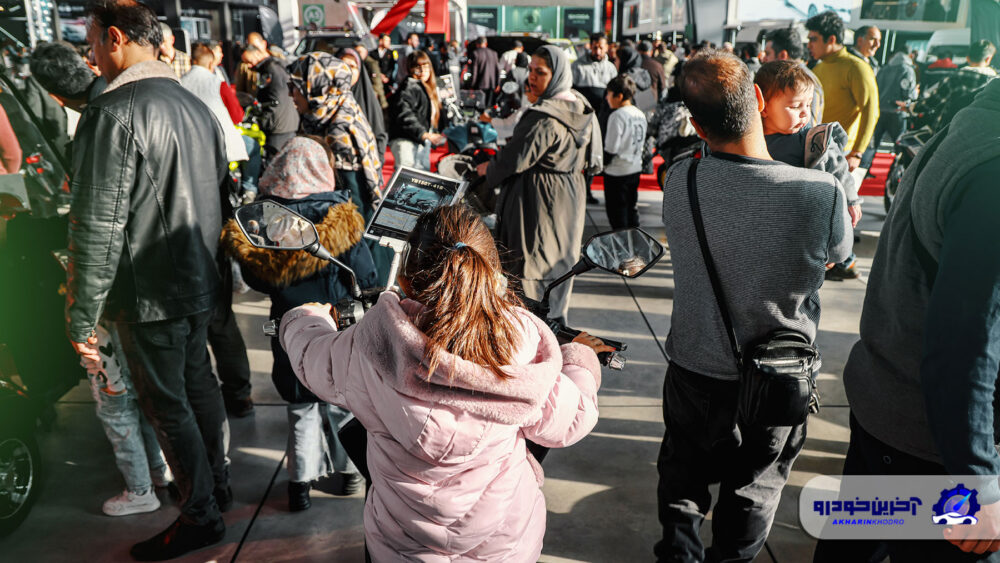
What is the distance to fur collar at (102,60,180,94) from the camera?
244 centimetres

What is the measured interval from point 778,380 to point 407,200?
1169 mm

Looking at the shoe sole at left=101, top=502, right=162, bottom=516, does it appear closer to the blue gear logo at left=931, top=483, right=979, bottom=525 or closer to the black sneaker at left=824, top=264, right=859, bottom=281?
the blue gear logo at left=931, top=483, right=979, bottom=525

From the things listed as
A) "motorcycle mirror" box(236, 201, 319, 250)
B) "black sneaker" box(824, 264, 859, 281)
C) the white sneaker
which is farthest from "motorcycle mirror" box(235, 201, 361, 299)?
"black sneaker" box(824, 264, 859, 281)

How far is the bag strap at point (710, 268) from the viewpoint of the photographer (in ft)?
6.86

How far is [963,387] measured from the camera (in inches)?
55.3

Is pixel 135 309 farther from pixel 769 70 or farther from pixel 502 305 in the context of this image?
pixel 769 70

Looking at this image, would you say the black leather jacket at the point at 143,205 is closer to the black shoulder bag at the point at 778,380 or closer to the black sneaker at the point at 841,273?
the black shoulder bag at the point at 778,380

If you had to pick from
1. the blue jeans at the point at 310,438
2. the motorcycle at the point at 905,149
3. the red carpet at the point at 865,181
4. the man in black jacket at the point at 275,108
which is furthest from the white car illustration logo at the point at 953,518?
the red carpet at the point at 865,181

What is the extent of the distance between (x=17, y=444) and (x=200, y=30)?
74.2 ft

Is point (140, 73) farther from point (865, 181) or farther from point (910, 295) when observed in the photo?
point (865, 181)

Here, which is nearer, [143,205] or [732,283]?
[732,283]

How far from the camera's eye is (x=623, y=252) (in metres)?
1.82

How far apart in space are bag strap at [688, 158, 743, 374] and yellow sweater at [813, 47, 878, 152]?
3.95 m

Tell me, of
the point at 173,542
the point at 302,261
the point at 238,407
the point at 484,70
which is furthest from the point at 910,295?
the point at 484,70
